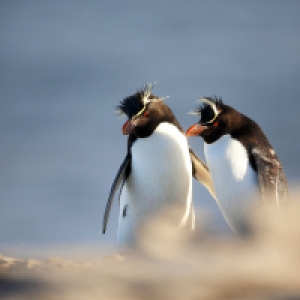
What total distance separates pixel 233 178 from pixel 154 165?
1.75 feet

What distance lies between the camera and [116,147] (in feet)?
74.0

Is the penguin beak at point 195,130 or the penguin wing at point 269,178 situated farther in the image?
the penguin beak at point 195,130

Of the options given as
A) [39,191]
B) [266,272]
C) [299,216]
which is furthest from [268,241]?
[39,191]

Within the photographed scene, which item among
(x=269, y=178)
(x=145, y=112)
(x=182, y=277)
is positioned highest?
(x=145, y=112)

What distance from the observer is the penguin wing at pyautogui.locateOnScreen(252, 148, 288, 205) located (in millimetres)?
5266

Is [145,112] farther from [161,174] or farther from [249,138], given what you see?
[249,138]

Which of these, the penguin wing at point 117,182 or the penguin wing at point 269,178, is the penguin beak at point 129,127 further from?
the penguin wing at point 269,178

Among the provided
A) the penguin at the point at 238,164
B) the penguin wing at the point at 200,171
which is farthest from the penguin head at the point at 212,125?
the penguin wing at the point at 200,171

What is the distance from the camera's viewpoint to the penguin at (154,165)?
5602 millimetres

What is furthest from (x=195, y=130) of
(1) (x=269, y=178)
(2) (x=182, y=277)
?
(2) (x=182, y=277)

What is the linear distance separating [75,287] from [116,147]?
Answer: 1954 centimetres

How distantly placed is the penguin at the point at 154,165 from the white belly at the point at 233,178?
0.27 m

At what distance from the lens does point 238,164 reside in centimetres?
535

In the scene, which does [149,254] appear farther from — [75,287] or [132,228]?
[75,287]
